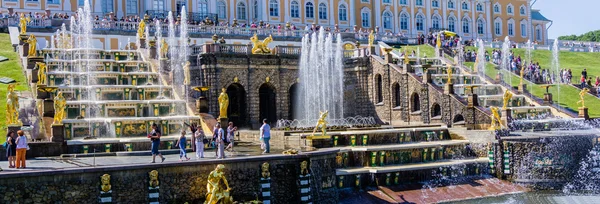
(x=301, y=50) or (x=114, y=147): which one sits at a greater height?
→ (x=301, y=50)

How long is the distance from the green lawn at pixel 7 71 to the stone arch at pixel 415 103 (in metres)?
22.6

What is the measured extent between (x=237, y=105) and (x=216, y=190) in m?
23.4

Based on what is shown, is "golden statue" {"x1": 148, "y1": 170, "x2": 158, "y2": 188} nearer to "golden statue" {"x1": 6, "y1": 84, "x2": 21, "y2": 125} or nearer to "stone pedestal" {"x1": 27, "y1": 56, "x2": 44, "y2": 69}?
"golden statue" {"x1": 6, "y1": 84, "x2": 21, "y2": 125}

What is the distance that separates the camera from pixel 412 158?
3303 centimetres

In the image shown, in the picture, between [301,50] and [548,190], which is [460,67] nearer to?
[301,50]

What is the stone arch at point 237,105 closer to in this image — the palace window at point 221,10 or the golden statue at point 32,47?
the golden statue at point 32,47

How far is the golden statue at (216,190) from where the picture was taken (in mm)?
21688

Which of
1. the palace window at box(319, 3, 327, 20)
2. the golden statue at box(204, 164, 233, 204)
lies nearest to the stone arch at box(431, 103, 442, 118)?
the golden statue at box(204, 164, 233, 204)

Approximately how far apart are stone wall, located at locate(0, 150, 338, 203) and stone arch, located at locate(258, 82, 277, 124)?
18759mm

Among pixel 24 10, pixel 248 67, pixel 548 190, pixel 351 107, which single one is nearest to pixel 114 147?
pixel 248 67

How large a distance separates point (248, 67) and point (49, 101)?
15.6m

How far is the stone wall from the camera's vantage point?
69.3ft

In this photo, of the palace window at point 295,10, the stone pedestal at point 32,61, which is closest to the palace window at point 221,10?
the palace window at point 295,10

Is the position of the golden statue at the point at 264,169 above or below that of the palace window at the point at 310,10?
below
